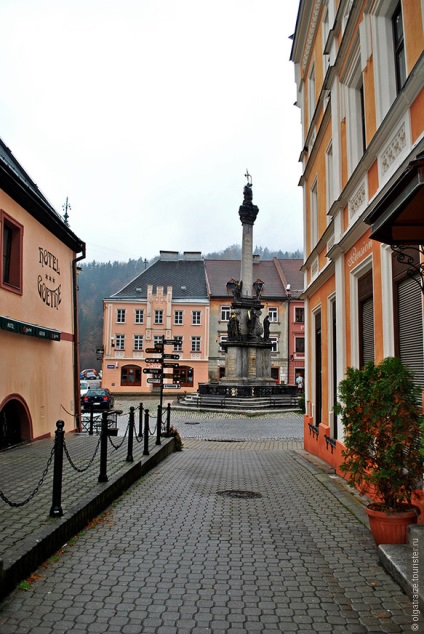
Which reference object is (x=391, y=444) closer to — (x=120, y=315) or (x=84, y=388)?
(x=84, y=388)

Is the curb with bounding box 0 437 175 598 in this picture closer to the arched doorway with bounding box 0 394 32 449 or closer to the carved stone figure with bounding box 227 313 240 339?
the arched doorway with bounding box 0 394 32 449

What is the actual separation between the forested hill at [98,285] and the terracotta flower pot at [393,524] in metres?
86.0

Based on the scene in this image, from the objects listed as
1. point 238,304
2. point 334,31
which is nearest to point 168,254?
point 238,304

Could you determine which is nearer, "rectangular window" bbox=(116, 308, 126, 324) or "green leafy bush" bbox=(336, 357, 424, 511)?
"green leafy bush" bbox=(336, 357, 424, 511)

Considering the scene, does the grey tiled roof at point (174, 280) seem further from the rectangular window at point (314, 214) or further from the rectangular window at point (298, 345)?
the rectangular window at point (314, 214)

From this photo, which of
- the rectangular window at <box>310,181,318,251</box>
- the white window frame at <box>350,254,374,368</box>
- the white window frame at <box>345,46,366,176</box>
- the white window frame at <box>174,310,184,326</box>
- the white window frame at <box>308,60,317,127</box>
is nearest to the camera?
the white window frame at <box>350,254,374,368</box>

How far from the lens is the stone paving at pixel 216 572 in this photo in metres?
3.95

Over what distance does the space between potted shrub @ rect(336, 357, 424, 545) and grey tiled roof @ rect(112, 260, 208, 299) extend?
5215 centimetres

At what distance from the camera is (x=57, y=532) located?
217 inches

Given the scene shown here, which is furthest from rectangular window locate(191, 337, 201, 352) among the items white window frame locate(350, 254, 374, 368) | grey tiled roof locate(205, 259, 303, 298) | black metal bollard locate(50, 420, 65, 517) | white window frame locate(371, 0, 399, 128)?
black metal bollard locate(50, 420, 65, 517)

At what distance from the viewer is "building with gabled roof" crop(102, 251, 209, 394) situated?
5547 cm

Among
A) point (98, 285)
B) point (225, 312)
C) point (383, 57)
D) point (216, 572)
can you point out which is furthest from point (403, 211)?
point (98, 285)

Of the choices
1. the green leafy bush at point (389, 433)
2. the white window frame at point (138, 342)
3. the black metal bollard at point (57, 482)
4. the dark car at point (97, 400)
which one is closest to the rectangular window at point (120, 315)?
the white window frame at point (138, 342)

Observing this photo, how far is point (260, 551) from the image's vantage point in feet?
18.8
